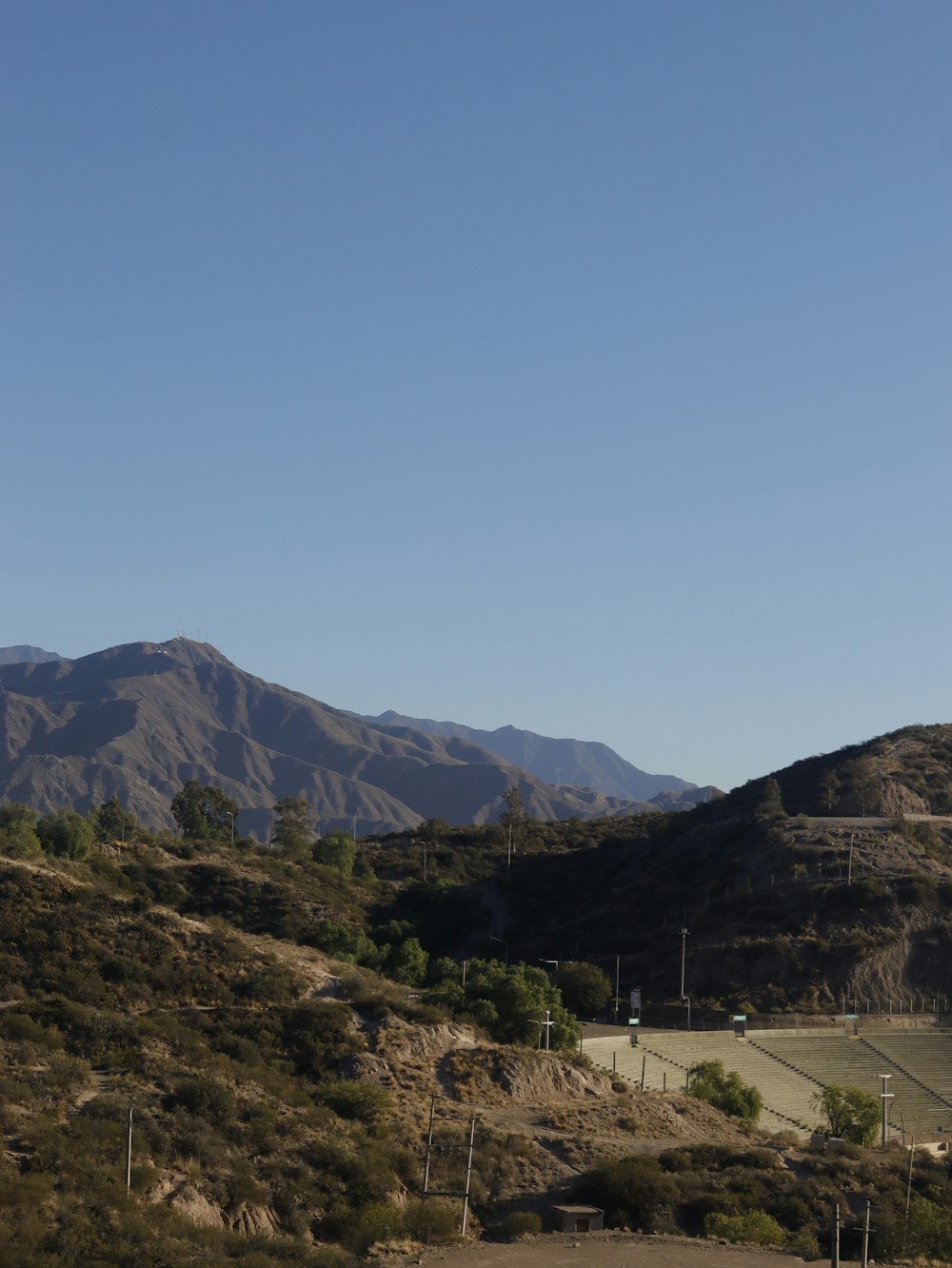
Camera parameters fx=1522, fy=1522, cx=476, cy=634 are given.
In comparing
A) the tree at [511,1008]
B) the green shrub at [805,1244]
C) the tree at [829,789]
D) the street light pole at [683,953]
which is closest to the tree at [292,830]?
the street light pole at [683,953]

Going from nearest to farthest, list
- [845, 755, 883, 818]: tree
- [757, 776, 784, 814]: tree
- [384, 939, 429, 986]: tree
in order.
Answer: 1. [384, 939, 429, 986]: tree
2. [757, 776, 784, 814]: tree
3. [845, 755, 883, 818]: tree

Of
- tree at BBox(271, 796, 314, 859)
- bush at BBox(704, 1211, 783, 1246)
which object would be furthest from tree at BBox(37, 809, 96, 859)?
bush at BBox(704, 1211, 783, 1246)

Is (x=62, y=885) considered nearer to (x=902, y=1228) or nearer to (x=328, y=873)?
(x=902, y=1228)

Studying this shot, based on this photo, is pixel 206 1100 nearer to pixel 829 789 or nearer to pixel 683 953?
pixel 683 953

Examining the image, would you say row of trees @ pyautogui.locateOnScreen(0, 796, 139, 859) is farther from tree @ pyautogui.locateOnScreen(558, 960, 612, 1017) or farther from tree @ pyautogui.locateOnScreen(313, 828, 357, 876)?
tree @ pyautogui.locateOnScreen(313, 828, 357, 876)

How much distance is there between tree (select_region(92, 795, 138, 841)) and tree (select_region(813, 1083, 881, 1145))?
70253mm

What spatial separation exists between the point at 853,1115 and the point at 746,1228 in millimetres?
23881

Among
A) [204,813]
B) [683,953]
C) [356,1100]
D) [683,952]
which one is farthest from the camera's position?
[204,813]

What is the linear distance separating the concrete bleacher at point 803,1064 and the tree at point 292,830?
5733cm

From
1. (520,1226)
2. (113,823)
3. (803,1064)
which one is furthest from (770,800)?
(520,1226)

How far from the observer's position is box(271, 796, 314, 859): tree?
5586 inches

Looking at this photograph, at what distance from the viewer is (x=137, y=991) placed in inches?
2675

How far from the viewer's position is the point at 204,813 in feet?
486

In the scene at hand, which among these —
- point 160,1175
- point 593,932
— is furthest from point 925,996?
point 160,1175
